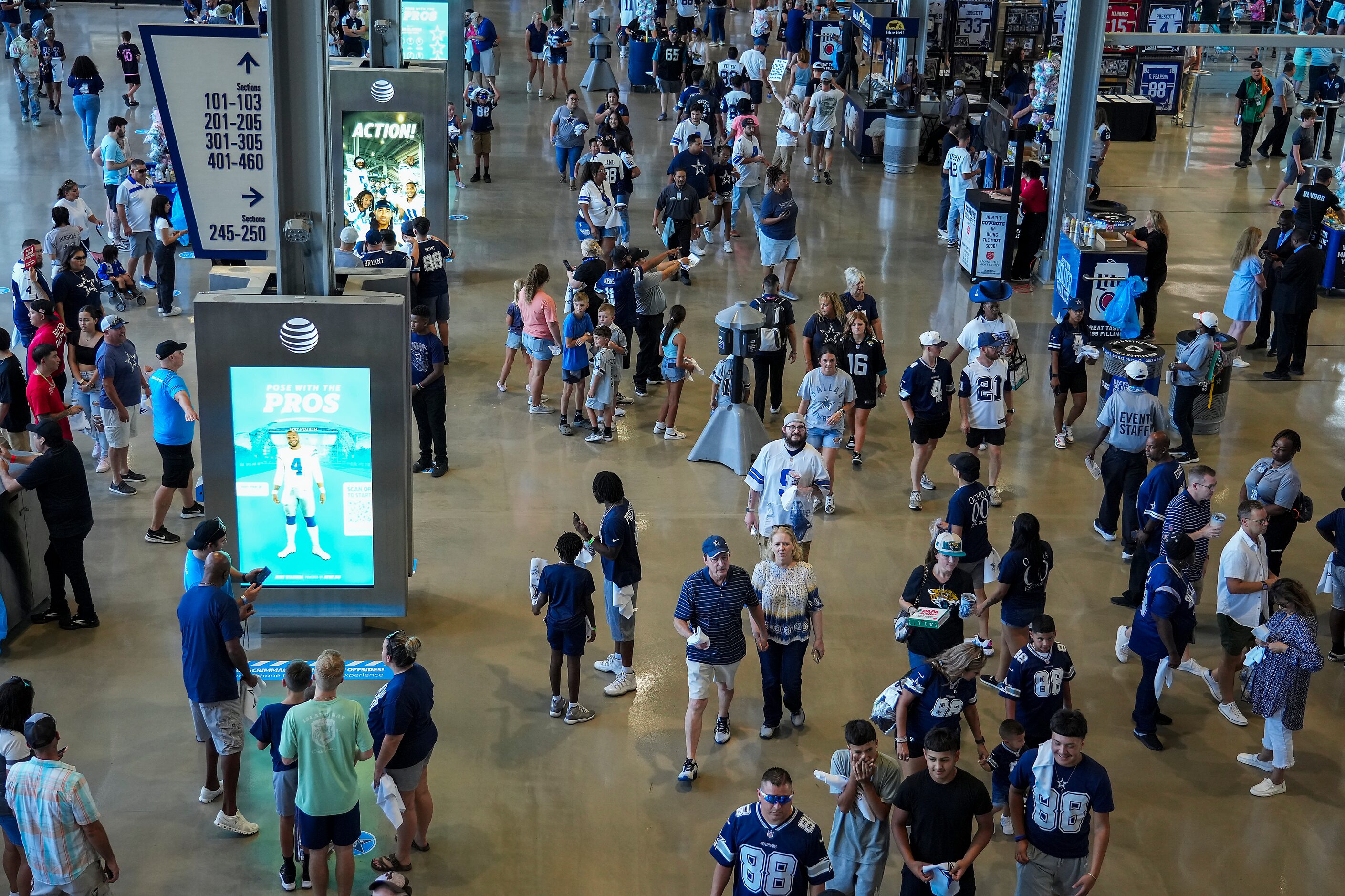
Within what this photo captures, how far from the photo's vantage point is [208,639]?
7938mm

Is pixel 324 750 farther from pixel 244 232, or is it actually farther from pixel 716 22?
pixel 716 22

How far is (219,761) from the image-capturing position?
8.55 metres

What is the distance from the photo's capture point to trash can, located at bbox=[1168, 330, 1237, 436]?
46.6 ft

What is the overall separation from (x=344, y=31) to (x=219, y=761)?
25.1 meters

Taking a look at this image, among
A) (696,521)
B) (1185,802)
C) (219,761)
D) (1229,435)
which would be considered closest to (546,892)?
(219,761)

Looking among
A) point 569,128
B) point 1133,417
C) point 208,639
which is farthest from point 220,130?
point 569,128

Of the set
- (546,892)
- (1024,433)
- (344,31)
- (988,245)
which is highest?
(344,31)

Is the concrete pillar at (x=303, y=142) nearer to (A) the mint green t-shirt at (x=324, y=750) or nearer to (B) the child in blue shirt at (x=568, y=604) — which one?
(B) the child in blue shirt at (x=568, y=604)

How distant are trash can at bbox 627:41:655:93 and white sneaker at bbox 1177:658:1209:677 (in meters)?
24.0

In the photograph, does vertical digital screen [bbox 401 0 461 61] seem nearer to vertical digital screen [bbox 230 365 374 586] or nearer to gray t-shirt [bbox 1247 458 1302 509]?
vertical digital screen [bbox 230 365 374 586]

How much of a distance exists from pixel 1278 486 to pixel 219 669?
7921mm

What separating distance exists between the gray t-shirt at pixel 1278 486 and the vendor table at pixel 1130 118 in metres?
18.5

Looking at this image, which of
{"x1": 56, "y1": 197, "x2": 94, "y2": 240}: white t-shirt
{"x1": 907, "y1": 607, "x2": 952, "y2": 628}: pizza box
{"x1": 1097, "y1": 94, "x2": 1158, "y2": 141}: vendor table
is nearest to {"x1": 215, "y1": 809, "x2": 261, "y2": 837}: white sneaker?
{"x1": 907, "y1": 607, "x2": 952, "y2": 628}: pizza box

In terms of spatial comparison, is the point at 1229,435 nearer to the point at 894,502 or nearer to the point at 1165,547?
the point at 894,502
